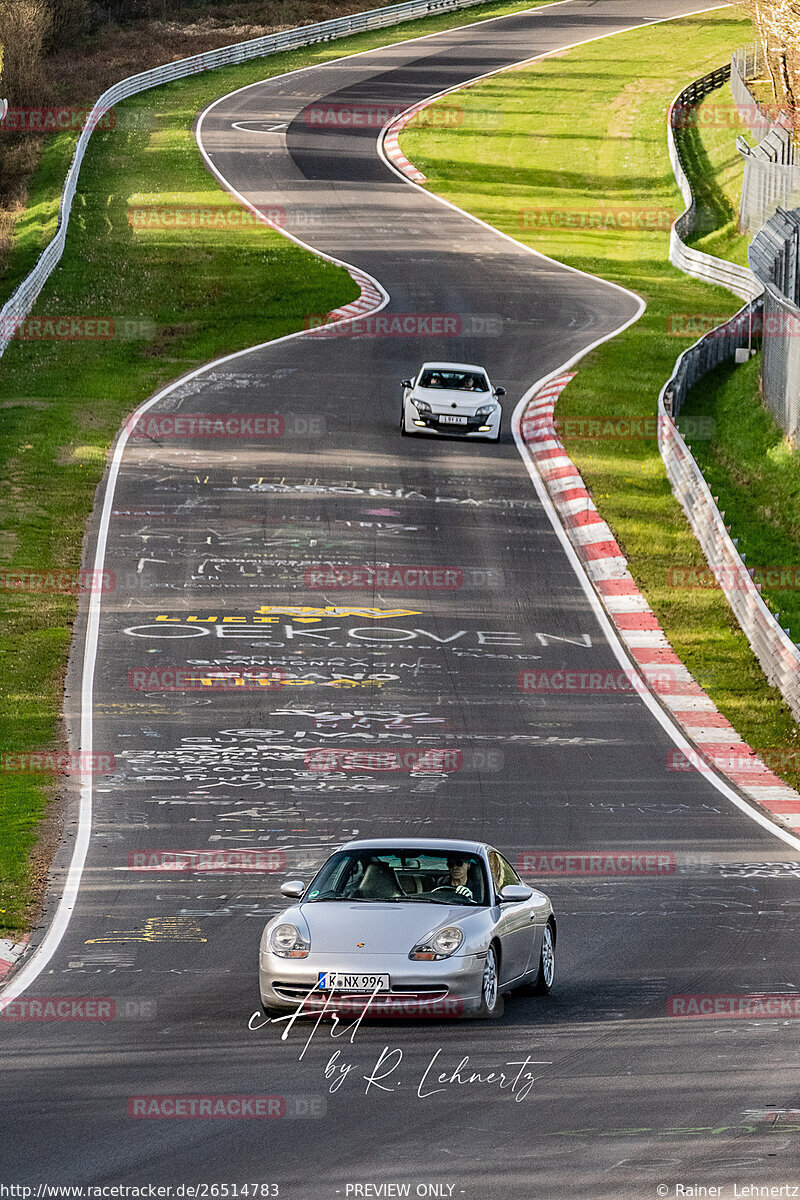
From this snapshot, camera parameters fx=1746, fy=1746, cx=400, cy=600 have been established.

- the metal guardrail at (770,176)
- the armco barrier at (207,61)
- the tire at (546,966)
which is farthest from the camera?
the metal guardrail at (770,176)

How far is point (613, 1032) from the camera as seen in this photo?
10.4 metres

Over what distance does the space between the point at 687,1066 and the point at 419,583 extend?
55.1 feet

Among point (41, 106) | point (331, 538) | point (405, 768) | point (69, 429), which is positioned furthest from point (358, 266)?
point (405, 768)

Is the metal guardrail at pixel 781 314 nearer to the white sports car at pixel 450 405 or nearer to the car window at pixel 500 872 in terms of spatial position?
the white sports car at pixel 450 405

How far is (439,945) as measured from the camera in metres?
10.7

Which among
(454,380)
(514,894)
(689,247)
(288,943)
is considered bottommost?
(689,247)

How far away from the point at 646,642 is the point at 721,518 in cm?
341

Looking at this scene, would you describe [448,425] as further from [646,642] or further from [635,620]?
[646,642]

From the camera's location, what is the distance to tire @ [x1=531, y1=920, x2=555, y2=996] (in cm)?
1180

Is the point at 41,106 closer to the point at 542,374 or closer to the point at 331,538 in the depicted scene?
the point at 542,374

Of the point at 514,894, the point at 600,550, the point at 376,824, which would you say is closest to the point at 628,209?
the point at 600,550

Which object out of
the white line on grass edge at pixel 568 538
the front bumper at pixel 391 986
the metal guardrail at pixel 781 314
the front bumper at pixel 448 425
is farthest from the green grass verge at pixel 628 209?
the front bumper at pixel 391 986

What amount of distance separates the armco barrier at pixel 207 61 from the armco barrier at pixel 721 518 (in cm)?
1697

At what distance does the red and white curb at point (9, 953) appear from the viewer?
12656 millimetres
